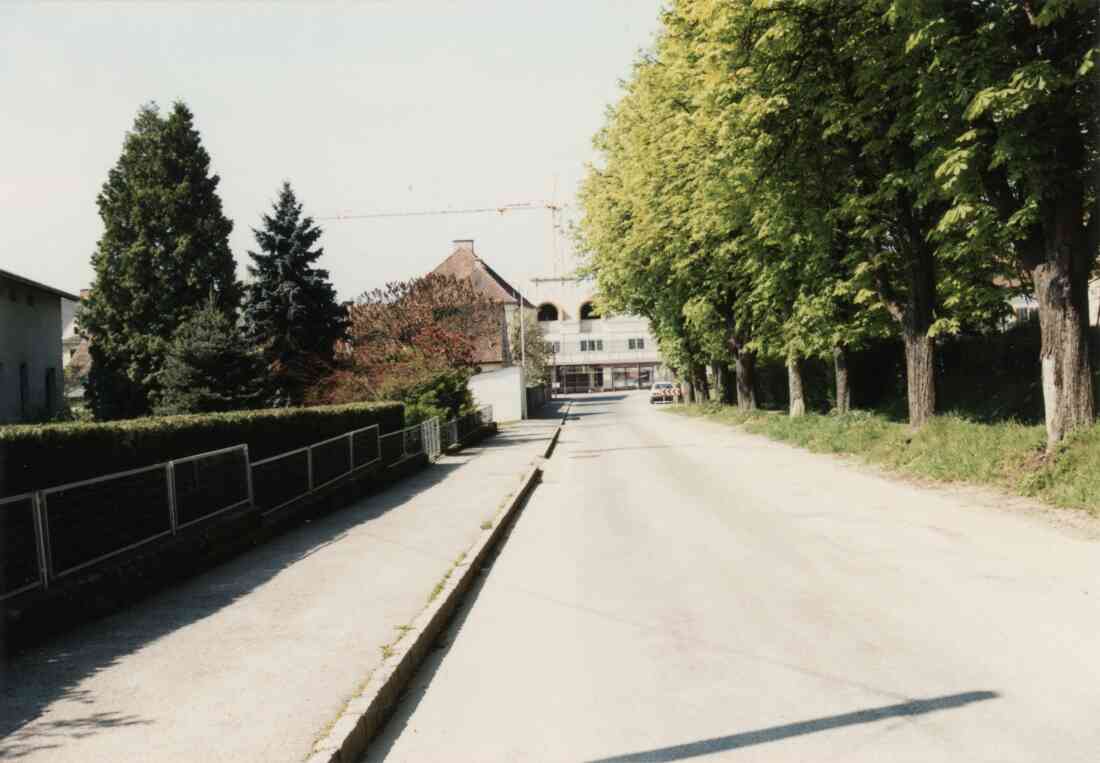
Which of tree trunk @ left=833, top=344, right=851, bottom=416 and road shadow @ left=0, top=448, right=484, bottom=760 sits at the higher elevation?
tree trunk @ left=833, top=344, right=851, bottom=416

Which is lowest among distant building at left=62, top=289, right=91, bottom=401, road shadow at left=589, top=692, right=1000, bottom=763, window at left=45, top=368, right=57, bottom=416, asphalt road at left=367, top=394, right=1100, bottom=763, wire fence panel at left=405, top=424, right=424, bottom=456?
asphalt road at left=367, top=394, right=1100, bottom=763

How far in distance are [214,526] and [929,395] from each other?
44.7ft

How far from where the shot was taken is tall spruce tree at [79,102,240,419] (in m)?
39.3

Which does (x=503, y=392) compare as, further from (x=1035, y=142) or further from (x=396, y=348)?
(x=1035, y=142)

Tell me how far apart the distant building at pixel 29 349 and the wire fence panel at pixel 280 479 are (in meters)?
19.7

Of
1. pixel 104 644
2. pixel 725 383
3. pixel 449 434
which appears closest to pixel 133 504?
pixel 104 644

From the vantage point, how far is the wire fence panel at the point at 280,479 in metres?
12.1

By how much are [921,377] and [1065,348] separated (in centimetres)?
511

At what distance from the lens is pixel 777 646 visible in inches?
238

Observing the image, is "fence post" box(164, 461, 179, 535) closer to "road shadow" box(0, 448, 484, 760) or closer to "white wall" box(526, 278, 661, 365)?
"road shadow" box(0, 448, 484, 760)

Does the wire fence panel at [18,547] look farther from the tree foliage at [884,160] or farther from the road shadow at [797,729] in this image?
the tree foliage at [884,160]

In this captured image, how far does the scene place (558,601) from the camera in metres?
7.71

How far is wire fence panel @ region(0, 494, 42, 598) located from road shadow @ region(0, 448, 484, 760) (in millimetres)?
493

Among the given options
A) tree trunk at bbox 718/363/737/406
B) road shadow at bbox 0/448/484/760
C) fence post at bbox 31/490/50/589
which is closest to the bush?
road shadow at bbox 0/448/484/760
